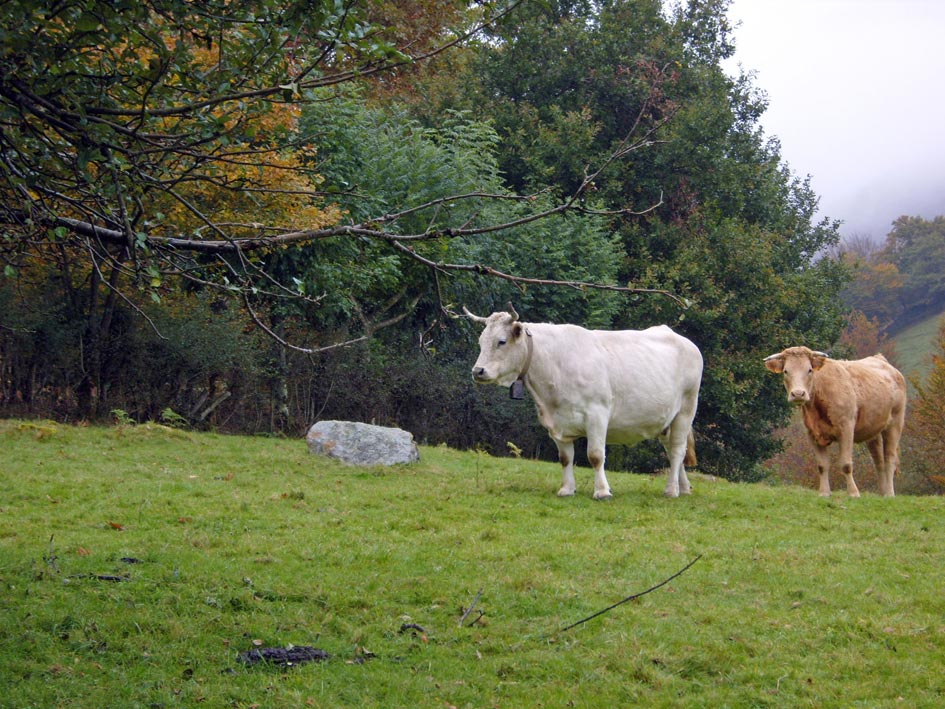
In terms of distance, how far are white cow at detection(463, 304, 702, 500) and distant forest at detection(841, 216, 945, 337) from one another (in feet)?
234

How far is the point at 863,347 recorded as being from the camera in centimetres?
6731

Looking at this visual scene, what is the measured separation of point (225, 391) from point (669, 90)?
18.6 meters

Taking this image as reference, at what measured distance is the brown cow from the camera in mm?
14852

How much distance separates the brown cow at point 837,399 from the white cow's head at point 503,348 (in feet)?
14.6

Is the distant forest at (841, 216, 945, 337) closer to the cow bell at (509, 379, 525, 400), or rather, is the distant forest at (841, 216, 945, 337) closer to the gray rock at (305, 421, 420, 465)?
the gray rock at (305, 421, 420, 465)

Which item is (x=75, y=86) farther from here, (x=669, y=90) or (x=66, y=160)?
(x=669, y=90)

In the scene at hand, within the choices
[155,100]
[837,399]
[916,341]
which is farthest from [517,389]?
[916,341]

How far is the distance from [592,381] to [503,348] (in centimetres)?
120

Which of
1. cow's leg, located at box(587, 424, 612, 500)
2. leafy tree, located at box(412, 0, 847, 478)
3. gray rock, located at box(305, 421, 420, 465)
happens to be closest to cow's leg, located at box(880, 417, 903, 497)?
cow's leg, located at box(587, 424, 612, 500)

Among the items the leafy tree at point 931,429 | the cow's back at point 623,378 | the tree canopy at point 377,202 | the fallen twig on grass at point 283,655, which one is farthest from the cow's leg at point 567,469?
the leafy tree at point 931,429

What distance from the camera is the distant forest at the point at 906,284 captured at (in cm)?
8262

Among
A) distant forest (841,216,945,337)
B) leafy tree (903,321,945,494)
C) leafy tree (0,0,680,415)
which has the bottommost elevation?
leafy tree (903,321,945,494)

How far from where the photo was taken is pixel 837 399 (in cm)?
1515

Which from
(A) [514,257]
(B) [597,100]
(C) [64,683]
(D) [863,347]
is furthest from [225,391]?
(D) [863,347]
